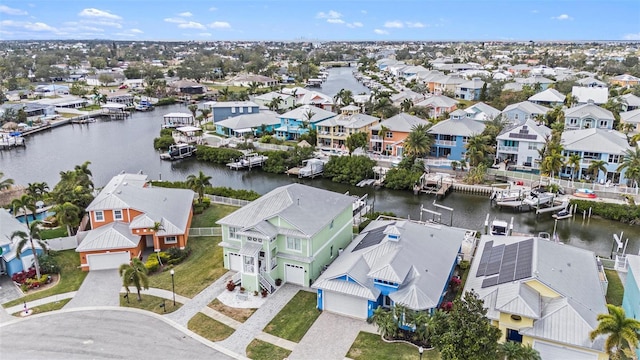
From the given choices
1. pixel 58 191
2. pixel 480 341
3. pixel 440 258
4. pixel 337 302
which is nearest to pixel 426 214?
pixel 440 258

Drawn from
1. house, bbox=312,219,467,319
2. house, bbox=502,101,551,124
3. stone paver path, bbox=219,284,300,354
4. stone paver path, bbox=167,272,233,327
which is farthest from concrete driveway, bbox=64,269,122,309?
house, bbox=502,101,551,124

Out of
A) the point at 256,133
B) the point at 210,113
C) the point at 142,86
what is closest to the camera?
the point at 256,133

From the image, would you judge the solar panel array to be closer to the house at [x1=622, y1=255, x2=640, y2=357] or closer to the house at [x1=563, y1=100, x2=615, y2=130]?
the house at [x1=622, y1=255, x2=640, y2=357]

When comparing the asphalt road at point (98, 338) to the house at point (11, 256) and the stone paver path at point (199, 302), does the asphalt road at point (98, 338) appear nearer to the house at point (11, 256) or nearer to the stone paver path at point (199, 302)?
the stone paver path at point (199, 302)

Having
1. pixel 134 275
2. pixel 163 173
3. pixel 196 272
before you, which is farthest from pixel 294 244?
pixel 163 173

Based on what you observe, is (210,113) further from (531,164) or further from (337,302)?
(337,302)

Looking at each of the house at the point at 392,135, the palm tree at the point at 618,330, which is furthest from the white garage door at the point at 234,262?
the house at the point at 392,135
